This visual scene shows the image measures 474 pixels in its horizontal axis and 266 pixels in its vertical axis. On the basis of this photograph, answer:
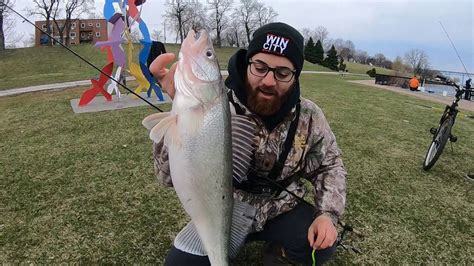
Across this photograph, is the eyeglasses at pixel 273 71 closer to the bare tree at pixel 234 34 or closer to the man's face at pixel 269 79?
the man's face at pixel 269 79

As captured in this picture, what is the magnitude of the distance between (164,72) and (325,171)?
4.07 feet

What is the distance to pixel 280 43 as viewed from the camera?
210 cm

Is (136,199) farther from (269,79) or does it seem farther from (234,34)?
(234,34)

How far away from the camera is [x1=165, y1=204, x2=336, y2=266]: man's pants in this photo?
2311 millimetres

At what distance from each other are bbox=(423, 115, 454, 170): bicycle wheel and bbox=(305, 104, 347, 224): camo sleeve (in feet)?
11.8

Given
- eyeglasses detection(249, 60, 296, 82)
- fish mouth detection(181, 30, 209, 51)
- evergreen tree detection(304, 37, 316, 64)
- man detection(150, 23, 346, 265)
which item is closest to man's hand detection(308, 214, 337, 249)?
man detection(150, 23, 346, 265)

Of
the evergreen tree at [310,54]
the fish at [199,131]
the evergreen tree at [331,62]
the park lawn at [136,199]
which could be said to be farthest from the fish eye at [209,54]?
the evergreen tree at [310,54]

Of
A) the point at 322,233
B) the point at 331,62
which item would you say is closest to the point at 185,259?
the point at 322,233

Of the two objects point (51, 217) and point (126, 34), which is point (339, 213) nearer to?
point (51, 217)

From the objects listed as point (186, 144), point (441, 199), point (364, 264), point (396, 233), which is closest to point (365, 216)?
point (396, 233)

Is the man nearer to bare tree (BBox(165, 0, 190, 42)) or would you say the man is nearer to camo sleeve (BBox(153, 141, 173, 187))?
camo sleeve (BBox(153, 141, 173, 187))

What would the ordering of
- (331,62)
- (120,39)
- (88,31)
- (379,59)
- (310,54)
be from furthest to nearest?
(379,59)
(88,31)
(310,54)
(331,62)
(120,39)

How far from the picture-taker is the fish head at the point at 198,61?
5.11 feet

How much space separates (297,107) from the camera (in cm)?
239
